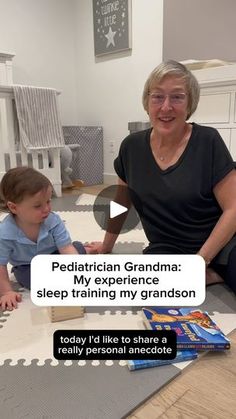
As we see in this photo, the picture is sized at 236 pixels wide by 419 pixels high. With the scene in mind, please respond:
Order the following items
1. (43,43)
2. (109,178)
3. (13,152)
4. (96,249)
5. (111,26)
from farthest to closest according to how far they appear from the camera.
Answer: (109,178)
(43,43)
(111,26)
(13,152)
(96,249)

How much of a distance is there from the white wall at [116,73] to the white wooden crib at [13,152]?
0.60 meters

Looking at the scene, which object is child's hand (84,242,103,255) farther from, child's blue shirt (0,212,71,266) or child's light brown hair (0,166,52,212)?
child's light brown hair (0,166,52,212)

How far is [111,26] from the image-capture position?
7.68 feet

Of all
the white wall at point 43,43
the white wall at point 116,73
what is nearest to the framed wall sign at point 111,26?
the white wall at point 116,73

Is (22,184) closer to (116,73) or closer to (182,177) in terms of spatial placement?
(182,177)

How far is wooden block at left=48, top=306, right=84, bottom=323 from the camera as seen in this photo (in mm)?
723

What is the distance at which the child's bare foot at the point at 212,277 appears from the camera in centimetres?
89

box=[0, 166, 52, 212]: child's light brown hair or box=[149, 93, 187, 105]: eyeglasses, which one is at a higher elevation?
box=[149, 93, 187, 105]: eyeglasses

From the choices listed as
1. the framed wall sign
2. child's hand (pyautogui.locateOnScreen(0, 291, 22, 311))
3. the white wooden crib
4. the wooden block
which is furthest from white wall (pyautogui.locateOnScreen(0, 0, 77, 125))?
the wooden block

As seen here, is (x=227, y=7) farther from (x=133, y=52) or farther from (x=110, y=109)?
(x=110, y=109)

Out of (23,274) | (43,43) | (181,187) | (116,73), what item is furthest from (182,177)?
(43,43)

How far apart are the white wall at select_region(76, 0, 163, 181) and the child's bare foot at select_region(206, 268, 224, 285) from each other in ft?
5.26

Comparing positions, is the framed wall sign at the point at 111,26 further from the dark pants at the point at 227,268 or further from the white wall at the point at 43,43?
the dark pants at the point at 227,268
